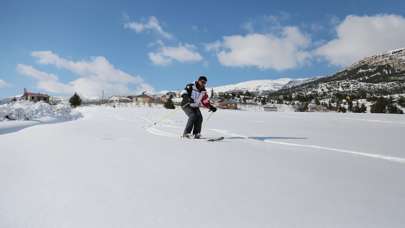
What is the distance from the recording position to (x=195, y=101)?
7.94 metres

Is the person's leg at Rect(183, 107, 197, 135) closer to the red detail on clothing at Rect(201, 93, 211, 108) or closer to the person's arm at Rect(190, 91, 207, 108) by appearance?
the person's arm at Rect(190, 91, 207, 108)

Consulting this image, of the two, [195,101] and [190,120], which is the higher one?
[195,101]

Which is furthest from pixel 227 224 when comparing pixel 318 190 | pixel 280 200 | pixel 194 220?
pixel 318 190

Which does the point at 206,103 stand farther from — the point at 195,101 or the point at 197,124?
the point at 197,124

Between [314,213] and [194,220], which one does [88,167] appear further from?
[314,213]

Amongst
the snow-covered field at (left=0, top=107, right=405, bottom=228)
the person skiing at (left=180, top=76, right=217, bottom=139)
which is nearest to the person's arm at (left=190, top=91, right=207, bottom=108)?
the person skiing at (left=180, top=76, right=217, bottom=139)

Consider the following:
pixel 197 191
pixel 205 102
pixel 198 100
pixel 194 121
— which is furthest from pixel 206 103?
pixel 197 191

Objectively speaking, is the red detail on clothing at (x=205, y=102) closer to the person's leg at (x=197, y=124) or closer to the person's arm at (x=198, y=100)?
the person's arm at (x=198, y=100)

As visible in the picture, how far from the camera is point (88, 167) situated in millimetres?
3285

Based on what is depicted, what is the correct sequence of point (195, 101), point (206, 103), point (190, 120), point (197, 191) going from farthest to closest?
point (206, 103) < point (195, 101) < point (190, 120) < point (197, 191)

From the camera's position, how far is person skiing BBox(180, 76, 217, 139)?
7.68 m

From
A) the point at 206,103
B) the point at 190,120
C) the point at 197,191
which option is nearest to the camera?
the point at 197,191

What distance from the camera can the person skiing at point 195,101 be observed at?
25.2 ft

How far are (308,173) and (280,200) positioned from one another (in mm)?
1092
